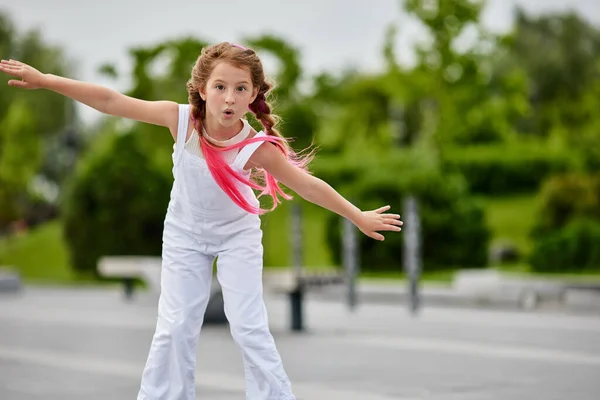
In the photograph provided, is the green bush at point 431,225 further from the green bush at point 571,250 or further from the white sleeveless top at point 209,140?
the white sleeveless top at point 209,140

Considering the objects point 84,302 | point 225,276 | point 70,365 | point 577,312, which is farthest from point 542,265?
point 225,276

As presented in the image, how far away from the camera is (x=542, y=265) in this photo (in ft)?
71.4

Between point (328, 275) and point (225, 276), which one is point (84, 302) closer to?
point (328, 275)

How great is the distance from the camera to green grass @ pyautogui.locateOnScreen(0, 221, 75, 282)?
28953mm

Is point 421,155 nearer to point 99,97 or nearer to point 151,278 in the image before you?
point 151,278

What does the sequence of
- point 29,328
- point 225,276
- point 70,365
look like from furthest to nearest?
1. point 29,328
2. point 70,365
3. point 225,276

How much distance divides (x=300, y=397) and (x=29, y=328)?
6.97 m

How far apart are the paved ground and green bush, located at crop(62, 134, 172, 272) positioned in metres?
8.74

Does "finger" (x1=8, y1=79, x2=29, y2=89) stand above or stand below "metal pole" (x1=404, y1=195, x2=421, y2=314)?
above

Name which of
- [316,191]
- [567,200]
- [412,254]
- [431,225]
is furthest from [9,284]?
[316,191]

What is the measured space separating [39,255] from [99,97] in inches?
1133

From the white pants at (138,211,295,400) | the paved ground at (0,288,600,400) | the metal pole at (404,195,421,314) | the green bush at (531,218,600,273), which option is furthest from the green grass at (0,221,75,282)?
the white pants at (138,211,295,400)

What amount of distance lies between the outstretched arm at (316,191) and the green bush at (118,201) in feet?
64.9

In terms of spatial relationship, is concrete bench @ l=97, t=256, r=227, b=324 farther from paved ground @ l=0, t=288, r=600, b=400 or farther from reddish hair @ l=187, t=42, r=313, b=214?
reddish hair @ l=187, t=42, r=313, b=214
